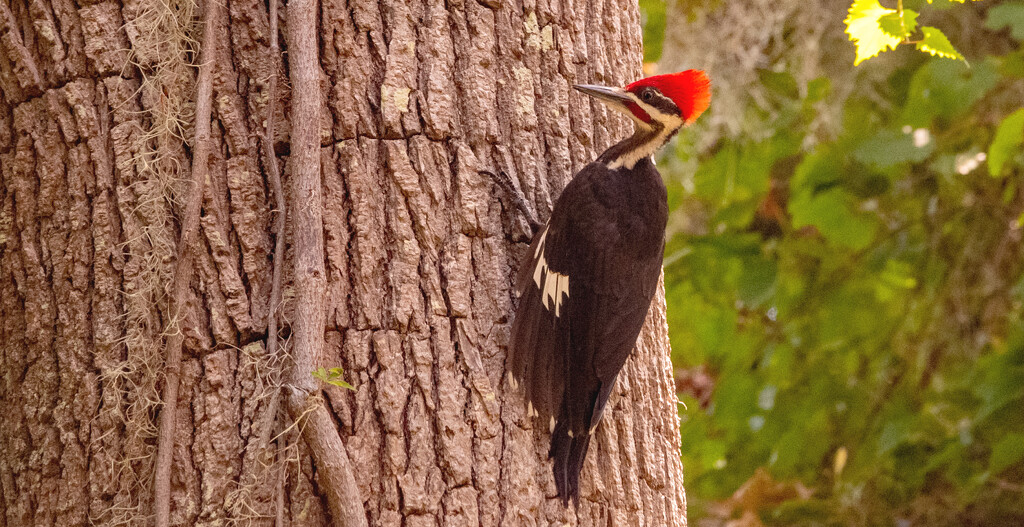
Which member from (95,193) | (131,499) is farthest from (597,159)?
(131,499)

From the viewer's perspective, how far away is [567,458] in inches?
57.3

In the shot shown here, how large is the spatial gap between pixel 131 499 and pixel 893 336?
3.26m

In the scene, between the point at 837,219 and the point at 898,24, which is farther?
the point at 837,219

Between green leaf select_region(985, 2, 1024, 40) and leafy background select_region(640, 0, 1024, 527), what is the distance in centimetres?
23

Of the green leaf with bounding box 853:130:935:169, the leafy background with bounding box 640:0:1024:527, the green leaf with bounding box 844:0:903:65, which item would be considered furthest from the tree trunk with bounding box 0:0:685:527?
the green leaf with bounding box 853:130:935:169

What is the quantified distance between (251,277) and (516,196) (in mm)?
478

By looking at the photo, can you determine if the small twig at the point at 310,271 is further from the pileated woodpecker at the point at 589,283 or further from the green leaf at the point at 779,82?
the green leaf at the point at 779,82

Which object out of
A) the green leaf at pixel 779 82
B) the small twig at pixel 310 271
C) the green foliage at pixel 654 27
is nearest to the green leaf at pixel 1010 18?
the green leaf at pixel 779 82

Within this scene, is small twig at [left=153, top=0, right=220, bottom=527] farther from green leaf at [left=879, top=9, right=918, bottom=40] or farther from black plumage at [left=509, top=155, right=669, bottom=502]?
green leaf at [left=879, top=9, right=918, bottom=40]

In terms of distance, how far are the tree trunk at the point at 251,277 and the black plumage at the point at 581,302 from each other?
4 cm

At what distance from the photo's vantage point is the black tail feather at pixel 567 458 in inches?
56.9

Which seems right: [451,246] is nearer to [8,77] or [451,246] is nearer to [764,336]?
[8,77]

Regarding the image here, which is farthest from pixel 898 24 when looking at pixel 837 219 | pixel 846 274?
pixel 846 274

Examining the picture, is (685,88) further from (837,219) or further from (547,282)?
(837,219)
